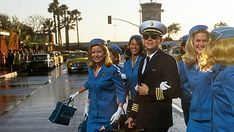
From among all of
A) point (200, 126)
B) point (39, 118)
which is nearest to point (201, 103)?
point (200, 126)

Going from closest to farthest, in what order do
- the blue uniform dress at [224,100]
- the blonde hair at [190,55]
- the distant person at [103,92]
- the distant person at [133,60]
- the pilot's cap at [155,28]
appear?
the blue uniform dress at [224,100]
the blonde hair at [190,55]
the pilot's cap at [155,28]
the distant person at [103,92]
the distant person at [133,60]

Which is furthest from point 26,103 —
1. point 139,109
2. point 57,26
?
point 57,26

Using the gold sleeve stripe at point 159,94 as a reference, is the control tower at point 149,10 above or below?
above

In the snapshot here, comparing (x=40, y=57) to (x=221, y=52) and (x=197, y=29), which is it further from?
(x=221, y=52)

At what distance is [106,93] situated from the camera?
16.9 ft

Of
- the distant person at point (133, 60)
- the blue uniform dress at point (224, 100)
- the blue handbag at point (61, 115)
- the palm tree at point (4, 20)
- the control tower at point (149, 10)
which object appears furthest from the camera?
the control tower at point (149, 10)

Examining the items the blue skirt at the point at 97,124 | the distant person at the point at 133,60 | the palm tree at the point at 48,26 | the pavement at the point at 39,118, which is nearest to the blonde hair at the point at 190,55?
the blue skirt at the point at 97,124

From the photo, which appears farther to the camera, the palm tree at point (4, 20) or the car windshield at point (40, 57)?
the palm tree at point (4, 20)

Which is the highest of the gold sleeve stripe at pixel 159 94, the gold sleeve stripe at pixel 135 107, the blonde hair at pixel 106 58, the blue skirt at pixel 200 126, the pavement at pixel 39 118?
the blonde hair at pixel 106 58

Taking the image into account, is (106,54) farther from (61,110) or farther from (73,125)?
(73,125)

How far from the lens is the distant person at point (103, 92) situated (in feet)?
16.7

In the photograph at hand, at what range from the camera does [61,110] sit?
5469 millimetres

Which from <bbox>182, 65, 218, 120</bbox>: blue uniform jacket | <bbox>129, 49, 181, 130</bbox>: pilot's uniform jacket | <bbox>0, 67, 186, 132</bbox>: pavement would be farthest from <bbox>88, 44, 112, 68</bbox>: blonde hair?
<bbox>0, 67, 186, 132</bbox>: pavement

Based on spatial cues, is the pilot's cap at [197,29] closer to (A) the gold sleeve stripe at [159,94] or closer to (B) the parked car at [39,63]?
(A) the gold sleeve stripe at [159,94]
